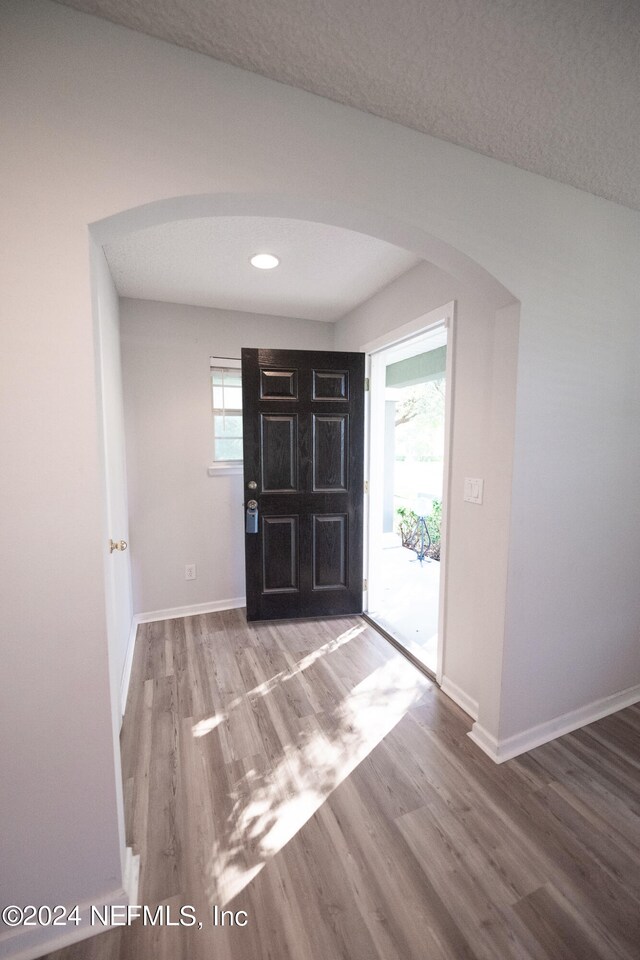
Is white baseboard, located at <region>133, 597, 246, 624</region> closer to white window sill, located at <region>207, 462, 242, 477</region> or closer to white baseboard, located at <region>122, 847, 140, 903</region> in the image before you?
white window sill, located at <region>207, 462, 242, 477</region>

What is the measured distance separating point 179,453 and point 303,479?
98 centimetres

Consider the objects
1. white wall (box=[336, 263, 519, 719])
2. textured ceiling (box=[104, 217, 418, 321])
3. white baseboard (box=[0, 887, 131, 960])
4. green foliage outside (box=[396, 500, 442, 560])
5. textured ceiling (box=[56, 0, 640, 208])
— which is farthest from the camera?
green foliage outside (box=[396, 500, 442, 560])

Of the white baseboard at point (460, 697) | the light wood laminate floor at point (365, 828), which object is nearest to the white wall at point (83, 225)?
the light wood laminate floor at point (365, 828)

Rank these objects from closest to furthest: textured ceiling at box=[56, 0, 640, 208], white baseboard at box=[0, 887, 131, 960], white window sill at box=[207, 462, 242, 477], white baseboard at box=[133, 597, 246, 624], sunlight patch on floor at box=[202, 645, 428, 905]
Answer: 1. textured ceiling at box=[56, 0, 640, 208]
2. white baseboard at box=[0, 887, 131, 960]
3. sunlight patch on floor at box=[202, 645, 428, 905]
4. white baseboard at box=[133, 597, 246, 624]
5. white window sill at box=[207, 462, 242, 477]

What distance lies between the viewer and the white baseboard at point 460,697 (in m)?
1.94

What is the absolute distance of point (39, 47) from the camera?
0.88m

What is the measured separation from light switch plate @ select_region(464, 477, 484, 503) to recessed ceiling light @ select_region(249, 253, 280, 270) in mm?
1620

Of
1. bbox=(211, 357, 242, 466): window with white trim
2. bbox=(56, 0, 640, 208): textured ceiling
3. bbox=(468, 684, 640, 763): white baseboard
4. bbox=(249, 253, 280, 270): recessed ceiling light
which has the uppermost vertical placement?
bbox=(249, 253, 280, 270): recessed ceiling light

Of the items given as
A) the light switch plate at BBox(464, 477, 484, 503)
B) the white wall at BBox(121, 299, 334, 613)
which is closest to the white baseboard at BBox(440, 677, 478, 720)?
the light switch plate at BBox(464, 477, 484, 503)

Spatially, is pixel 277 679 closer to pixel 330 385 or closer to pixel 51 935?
pixel 51 935

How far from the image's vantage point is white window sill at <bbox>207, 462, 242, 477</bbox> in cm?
307

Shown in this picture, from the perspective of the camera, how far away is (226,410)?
311cm

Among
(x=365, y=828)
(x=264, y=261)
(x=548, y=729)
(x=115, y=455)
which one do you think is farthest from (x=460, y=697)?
(x=264, y=261)

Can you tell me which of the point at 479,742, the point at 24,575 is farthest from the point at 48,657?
the point at 479,742
